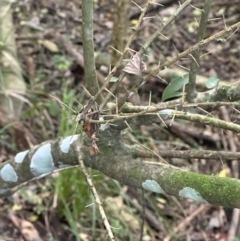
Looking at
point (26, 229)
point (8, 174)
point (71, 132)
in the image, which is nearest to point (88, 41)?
point (8, 174)

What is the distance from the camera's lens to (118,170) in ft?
3.81

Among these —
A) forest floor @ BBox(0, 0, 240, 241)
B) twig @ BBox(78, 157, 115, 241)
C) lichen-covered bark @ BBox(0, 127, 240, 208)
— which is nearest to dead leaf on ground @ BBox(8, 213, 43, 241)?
forest floor @ BBox(0, 0, 240, 241)

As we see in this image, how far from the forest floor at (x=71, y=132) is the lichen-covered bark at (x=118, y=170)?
21.1 inches

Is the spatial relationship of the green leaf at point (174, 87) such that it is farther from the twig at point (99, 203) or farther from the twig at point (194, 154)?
the twig at point (99, 203)

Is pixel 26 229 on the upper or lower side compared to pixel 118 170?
lower

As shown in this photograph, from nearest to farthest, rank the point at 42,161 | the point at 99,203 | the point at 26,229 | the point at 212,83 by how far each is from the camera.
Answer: the point at 99,203, the point at 212,83, the point at 42,161, the point at 26,229

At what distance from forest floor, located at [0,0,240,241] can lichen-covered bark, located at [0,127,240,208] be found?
537 millimetres

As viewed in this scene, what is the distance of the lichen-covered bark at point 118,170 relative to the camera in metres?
0.93

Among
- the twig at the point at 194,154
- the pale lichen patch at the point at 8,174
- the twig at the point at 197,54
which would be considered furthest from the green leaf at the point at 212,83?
the pale lichen patch at the point at 8,174

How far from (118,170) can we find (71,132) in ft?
4.11

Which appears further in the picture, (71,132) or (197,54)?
(71,132)

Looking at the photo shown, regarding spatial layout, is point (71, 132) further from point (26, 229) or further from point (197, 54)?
point (197, 54)

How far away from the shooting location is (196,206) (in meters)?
2.79

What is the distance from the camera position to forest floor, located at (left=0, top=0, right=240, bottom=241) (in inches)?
95.9
